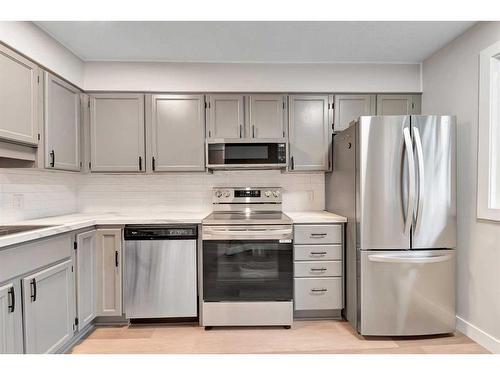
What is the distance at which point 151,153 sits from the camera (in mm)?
2902

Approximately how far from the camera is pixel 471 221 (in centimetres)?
230

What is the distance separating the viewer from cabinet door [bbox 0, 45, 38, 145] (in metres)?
1.88

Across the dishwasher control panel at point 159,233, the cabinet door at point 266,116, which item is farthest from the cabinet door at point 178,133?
the dishwasher control panel at point 159,233

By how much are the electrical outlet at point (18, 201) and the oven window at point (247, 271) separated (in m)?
1.53

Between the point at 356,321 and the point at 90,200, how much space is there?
9.41 feet

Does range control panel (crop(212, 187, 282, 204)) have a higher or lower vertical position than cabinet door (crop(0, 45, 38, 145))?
lower

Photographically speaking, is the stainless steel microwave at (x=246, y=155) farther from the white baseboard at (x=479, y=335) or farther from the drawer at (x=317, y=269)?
the white baseboard at (x=479, y=335)

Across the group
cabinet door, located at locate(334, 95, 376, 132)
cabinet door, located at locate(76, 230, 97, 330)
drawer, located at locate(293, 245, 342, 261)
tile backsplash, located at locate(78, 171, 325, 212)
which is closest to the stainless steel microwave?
tile backsplash, located at locate(78, 171, 325, 212)

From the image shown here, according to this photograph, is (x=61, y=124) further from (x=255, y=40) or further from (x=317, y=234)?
(x=317, y=234)

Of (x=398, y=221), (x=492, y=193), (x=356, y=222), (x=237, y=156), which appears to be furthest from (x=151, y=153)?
(x=492, y=193)

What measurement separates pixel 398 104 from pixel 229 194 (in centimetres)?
196

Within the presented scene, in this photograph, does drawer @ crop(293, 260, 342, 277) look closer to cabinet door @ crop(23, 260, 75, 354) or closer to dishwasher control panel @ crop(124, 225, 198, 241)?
dishwasher control panel @ crop(124, 225, 198, 241)

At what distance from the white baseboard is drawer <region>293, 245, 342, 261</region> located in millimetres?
1073

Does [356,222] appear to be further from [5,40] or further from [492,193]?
[5,40]
